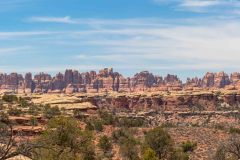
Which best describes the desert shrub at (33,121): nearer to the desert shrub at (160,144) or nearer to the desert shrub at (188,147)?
the desert shrub at (160,144)

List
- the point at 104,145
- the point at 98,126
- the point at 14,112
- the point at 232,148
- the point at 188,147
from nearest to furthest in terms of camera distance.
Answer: the point at 232,148
the point at 104,145
the point at 188,147
the point at 14,112
the point at 98,126

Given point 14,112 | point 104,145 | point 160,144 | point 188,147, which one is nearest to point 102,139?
point 104,145

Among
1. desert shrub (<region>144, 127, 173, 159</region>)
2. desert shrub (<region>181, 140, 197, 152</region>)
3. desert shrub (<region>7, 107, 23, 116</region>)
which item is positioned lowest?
desert shrub (<region>181, 140, 197, 152</region>)

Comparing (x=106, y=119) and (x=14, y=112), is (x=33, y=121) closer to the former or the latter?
(x=14, y=112)

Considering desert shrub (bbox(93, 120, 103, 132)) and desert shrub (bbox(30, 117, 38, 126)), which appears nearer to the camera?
desert shrub (bbox(30, 117, 38, 126))

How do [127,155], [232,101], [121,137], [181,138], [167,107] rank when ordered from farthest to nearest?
[232,101], [167,107], [181,138], [121,137], [127,155]

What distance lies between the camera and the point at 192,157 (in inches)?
1790

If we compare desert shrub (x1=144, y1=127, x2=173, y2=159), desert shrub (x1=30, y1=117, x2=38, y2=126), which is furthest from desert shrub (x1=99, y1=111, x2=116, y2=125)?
desert shrub (x1=144, y1=127, x2=173, y2=159)

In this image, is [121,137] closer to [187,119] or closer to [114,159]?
[114,159]

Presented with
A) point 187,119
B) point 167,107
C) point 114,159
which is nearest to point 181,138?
point 114,159

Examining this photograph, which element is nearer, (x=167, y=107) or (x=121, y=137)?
(x=121, y=137)

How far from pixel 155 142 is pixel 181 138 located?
13658 mm

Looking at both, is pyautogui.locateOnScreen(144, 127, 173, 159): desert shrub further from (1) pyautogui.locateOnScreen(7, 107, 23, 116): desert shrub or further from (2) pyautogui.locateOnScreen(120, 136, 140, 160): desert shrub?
(1) pyautogui.locateOnScreen(7, 107, 23, 116): desert shrub

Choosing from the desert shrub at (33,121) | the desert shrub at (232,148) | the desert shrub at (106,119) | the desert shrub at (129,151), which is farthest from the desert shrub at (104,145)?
the desert shrub at (106,119)
